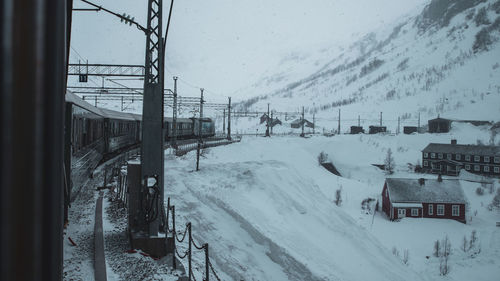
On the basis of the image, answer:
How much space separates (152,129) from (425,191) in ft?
111

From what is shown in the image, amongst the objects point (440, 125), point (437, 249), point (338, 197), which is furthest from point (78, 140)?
point (440, 125)

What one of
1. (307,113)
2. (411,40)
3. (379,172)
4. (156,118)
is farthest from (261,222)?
(411,40)

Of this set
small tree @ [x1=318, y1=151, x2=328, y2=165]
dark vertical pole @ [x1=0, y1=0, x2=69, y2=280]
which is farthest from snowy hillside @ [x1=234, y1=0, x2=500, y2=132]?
dark vertical pole @ [x1=0, y1=0, x2=69, y2=280]

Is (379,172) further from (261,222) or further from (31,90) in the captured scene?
(31,90)

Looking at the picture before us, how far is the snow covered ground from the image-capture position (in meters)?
13.3

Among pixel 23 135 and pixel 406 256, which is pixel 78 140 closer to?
pixel 23 135

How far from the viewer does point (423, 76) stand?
117 m

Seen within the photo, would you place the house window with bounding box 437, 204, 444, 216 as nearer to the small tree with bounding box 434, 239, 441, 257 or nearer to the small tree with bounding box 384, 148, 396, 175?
the small tree with bounding box 434, 239, 441, 257

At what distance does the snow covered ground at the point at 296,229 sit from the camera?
13.3 m

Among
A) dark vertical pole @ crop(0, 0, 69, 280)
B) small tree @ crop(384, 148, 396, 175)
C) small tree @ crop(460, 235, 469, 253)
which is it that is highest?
dark vertical pole @ crop(0, 0, 69, 280)

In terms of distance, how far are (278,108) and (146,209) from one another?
123m

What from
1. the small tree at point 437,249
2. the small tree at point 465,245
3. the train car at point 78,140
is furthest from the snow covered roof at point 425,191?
the train car at point 78,140

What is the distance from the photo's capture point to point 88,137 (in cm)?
1256

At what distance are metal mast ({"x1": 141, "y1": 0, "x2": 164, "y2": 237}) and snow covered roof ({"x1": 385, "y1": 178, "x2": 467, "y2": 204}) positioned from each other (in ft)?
98.7
